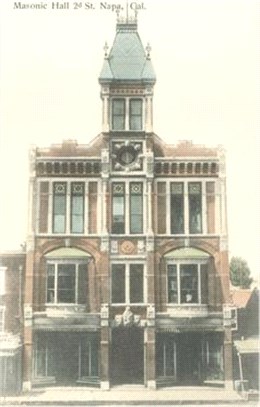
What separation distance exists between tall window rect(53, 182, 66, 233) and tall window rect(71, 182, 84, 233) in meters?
0.22

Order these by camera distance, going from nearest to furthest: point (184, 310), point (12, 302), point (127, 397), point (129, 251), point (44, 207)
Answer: point (127, 397) → point (12, 302) → point (184, 310) → point (44, 207) → point (129, 251)

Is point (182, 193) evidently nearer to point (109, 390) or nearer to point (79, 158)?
point (79, 158)

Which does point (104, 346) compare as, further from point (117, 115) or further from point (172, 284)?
point (117, 115)

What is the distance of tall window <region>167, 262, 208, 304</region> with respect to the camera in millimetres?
17141

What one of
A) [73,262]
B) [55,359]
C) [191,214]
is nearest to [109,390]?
[55,359]

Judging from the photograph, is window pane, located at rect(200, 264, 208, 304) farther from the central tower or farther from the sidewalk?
the central tower

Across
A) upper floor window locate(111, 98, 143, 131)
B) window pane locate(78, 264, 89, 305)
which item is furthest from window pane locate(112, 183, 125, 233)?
upper floor window locate(111, 98, 143, 131)

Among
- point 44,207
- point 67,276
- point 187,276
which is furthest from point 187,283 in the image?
point 44,207

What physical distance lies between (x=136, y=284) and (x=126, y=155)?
3105 millimetres

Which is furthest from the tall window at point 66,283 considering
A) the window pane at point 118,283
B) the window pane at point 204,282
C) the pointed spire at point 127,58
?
the pointed spire at point 127,58

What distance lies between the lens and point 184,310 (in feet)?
56.1

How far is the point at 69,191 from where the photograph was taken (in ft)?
57.4

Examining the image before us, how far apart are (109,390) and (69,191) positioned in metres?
4.76

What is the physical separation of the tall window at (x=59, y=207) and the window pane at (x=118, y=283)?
1588 millimetres
